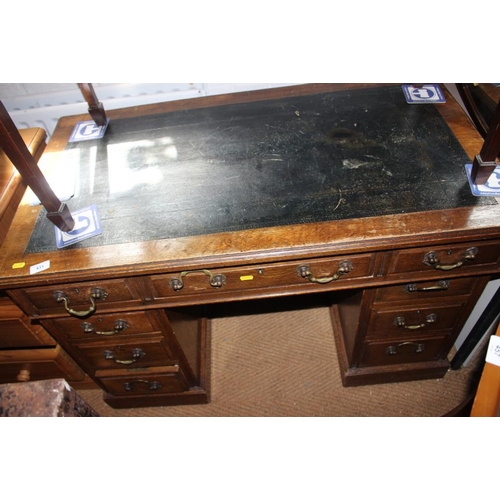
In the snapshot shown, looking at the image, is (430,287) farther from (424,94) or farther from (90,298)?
(90,298)

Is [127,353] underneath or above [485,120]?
underneath

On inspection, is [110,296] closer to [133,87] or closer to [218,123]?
[218,123]

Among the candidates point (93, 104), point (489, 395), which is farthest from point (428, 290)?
point (93, 104)

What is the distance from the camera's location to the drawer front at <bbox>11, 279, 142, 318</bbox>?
45.1 inches

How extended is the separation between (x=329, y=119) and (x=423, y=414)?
1379 millimetres

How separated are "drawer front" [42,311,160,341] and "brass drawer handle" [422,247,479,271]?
948mm

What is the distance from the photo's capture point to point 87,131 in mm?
1539

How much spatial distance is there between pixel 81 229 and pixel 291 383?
124 centimetres

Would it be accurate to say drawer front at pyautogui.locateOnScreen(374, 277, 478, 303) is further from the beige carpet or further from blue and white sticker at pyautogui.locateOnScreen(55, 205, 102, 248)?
Result: blue and white sticker at pyautogui.locateOnScreen(55, 205, 102, 248)

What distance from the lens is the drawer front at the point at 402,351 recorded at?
5.06ft

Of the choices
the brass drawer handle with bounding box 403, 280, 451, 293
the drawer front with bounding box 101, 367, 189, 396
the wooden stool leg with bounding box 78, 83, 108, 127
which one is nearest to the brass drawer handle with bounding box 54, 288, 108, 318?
the drawer front with bounding box 101, 367, 189, 396

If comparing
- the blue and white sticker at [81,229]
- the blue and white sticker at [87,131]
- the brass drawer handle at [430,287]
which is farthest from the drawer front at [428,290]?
the blue and white sticker at [87,131]

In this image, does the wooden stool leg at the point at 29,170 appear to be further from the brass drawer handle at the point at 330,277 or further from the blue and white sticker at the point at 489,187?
the blue and white sticker at the point at 489,187

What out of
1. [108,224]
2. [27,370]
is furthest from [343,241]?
[27,370]
